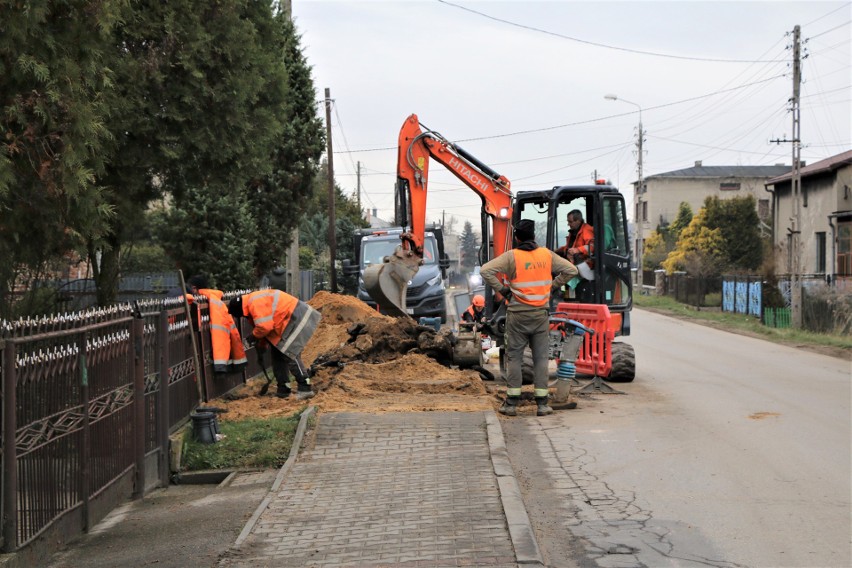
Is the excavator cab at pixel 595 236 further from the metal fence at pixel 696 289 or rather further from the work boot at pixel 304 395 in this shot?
the metal fence at pixel 696 289

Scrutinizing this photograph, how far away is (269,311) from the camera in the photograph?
483 inches

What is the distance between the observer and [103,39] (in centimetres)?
1063

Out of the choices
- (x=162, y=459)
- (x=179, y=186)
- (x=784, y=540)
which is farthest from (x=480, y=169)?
(x=784, y=540)

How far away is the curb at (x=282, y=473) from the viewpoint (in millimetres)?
6758

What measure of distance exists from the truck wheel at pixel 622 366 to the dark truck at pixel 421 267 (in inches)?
369

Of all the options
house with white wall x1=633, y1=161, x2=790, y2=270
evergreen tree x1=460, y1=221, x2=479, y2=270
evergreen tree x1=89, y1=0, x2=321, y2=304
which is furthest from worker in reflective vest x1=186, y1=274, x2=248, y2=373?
evergreen tree x1=460, y1=221, x2=479, y2=270

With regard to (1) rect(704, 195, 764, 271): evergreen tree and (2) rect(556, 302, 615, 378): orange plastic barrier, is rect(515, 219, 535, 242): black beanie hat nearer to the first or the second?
(2) rect(556, 302, 615, 378): orange plastic barrier

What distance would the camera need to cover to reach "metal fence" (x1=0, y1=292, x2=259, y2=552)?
6246 mm

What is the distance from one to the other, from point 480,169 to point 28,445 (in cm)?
1110

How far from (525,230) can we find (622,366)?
13.3 feet

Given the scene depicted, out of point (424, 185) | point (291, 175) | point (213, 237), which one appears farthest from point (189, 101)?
point (291, 175)

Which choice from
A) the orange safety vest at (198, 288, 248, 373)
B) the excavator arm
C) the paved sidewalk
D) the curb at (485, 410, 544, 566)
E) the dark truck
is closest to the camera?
the curb at (485, 410, 544, 566)

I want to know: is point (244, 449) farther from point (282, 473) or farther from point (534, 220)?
point (534, 220)

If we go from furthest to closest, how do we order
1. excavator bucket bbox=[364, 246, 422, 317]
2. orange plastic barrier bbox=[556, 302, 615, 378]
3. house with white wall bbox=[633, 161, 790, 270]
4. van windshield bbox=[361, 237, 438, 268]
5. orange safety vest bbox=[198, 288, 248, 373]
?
house with white wall bbox=[633, 161, 790, 270] → van windshield bbox=[361, 237, 438, 268] → excavator bucket bbox=[364, 246, 422, 317] → orange plastic barrier bbox=[556, 302, 615, 378] → orange safety vest bbox=[198, 288, 248, 373]
